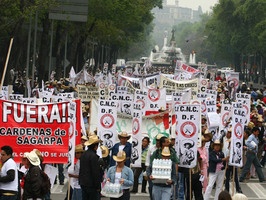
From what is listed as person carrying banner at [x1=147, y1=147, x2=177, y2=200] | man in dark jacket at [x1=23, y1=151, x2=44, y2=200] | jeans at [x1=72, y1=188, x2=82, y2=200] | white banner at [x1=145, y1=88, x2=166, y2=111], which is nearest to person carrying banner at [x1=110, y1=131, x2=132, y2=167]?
jeans at [x1=72, y1=188, x2=82, y2=200]

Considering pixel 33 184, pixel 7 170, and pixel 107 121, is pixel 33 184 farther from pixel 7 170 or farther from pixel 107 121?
pixel 107 121

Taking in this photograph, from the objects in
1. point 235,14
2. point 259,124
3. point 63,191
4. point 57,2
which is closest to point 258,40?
point 235,14

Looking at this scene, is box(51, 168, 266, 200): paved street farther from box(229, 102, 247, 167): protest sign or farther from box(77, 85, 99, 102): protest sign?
box(77, 85, 99, 102): protest sign

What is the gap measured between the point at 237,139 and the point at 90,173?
13.4ft

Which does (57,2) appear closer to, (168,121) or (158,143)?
(168,121)

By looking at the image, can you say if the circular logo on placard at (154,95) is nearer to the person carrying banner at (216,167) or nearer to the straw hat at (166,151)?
the person carrying banner at (216,167)

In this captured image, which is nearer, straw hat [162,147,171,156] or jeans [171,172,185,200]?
straw hat [162,147,171,156]

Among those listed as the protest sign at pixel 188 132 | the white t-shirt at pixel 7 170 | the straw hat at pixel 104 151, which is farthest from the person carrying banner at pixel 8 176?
the protest sign at pixel 188 132

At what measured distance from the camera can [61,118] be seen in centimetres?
1175

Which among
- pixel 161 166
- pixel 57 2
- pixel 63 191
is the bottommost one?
pixel 63 191

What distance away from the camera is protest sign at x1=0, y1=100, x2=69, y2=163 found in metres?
11.6

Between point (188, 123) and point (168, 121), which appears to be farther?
point (168, 121)

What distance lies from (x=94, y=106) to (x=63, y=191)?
2.73 metres

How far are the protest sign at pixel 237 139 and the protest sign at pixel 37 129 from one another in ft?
12.4
